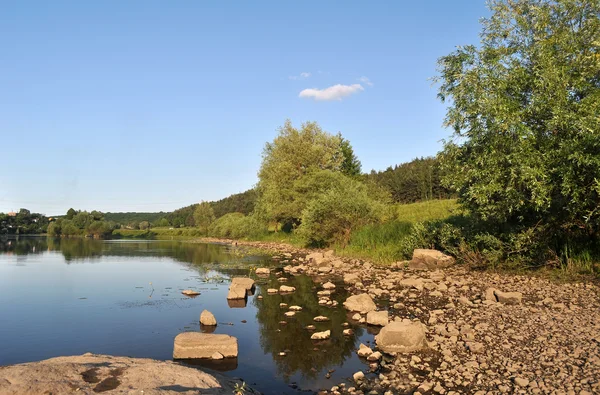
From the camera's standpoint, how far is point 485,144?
16109mm

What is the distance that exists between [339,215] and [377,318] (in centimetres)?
2096

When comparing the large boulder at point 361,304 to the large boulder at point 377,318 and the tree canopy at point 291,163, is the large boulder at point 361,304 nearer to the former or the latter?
the large boulder at point 377,318

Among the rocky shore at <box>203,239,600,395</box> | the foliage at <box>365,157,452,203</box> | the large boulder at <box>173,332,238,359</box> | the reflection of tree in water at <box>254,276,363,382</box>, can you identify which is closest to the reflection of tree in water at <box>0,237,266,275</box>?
the reflection of tree in water at <box>254,276,363,382</box>

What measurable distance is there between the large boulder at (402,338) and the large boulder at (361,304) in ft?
11.3

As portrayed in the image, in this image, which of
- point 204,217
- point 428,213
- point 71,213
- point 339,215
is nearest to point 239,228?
point 204,217

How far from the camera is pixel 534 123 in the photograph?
14961 millimetres

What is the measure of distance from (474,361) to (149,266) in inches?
1093

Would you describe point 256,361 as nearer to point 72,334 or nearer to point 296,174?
point 72,334

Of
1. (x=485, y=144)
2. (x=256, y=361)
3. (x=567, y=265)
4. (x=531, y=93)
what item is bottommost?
(x=256, y=361)

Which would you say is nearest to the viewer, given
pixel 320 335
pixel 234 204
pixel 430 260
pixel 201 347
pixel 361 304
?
pixel 201 347

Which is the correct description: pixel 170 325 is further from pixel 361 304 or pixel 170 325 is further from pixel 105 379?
pixel 105 379

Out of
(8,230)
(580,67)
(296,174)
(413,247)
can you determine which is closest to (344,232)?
(413,247)

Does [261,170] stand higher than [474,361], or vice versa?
[261,170]

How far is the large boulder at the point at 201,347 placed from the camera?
964cm
